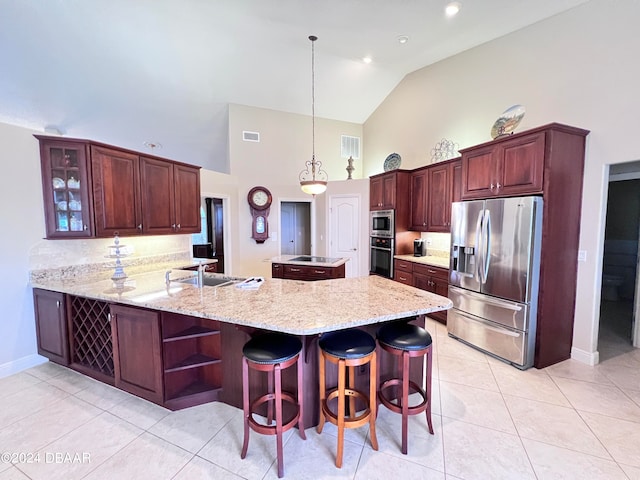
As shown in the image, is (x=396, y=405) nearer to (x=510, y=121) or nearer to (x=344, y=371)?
(x=344, y=371)

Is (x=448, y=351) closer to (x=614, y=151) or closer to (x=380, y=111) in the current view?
(x=614, y=151)

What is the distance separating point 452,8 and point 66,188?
185 inches

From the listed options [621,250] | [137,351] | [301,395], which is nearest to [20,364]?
[137,351]

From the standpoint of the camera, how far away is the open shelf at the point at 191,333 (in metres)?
2.07

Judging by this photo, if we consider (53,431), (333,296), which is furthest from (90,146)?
(333,296)

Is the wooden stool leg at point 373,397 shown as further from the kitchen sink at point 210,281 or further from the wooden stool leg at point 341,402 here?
the kitchen sink at point 210,281

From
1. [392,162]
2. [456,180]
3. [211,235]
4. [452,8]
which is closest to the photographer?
[452,8]

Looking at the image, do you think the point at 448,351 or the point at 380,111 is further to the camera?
the point at 380,111

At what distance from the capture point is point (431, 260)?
4.30m

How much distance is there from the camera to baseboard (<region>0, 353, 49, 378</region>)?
2621 millimetres

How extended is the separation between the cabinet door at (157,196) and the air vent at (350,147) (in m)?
3.92

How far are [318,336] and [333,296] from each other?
1.15 feet

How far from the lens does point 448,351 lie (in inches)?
124

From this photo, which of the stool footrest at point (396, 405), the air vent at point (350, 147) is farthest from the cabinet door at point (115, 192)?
the air vent at point (350, 147)
